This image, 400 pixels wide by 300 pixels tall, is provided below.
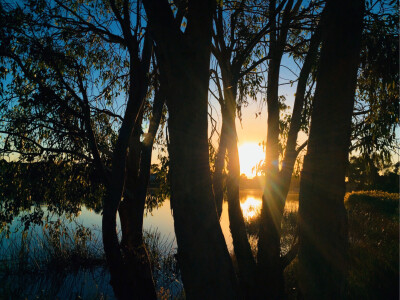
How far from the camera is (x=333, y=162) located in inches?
104

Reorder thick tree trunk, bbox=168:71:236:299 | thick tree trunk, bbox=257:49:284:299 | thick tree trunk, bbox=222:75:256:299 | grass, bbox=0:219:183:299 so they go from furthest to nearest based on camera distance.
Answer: grass, bbox=0:219:183:299, thick tree trunk, bbox=222:75:256:299, thick tree trunk, bbox=257:49:284:299, thick tree trunk, bbox=168:71:236:299

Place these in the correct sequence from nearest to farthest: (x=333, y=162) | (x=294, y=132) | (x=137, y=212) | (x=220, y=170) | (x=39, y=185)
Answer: (x=333, y=162), (x=294, y=132), (x=220, y=170), (x=39, y=185), (x=137, y=212)

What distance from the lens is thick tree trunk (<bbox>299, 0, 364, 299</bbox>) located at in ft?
8.59

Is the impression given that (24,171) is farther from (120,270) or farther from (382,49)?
(382,49)

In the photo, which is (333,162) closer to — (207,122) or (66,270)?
(207,122)

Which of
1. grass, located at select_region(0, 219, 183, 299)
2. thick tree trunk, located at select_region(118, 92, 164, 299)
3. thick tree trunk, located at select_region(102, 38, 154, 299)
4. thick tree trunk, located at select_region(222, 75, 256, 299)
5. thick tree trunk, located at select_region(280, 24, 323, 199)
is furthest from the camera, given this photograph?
grass, located at select_region(0, 219, 183, 299)

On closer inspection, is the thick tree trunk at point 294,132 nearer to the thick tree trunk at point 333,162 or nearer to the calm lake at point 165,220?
the thick tree trunk at point 333,162

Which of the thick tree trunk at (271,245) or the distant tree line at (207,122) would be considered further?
the thick tree trunk at (271,245)

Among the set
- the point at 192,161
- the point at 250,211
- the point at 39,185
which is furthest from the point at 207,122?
the point at 250,211

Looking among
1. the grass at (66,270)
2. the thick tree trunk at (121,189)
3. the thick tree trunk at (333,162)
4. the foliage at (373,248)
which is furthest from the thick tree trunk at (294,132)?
the grass at (66,270)

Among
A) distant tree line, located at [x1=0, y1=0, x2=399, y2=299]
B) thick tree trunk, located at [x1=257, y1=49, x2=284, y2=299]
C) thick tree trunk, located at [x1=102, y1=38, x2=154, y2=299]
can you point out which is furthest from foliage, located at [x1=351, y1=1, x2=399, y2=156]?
thick tree trunk, located at [x1=102, y1=38, x2=154, y2=299]

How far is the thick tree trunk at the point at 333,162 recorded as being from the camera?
2619 millimetres

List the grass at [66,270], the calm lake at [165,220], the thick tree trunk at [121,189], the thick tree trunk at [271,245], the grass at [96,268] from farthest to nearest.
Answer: the calm lake at [165,220] < the grass at [66,270] < the grass at [96,268] < the thick tree trunk at [121,189] < the thick tree trunk at [271,245]

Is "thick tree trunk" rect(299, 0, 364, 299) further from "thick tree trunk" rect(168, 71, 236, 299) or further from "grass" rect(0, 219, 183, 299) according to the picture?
"grass" rect(0, 219, 183, 299)
